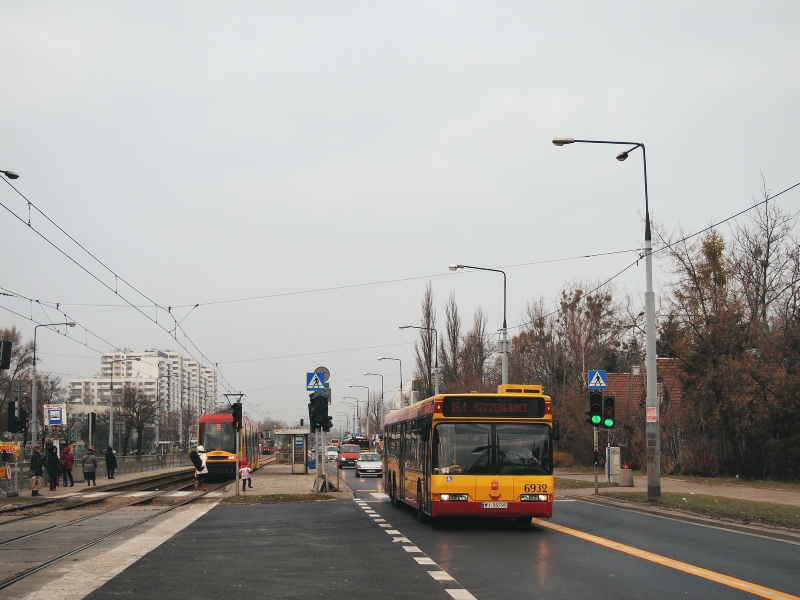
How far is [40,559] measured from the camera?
13727mm

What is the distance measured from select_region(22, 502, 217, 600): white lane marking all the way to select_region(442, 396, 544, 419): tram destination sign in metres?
5.79

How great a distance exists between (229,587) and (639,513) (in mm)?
13719

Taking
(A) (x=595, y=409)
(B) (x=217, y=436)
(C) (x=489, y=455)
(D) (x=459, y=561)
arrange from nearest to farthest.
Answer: (D) (x=459, y=561) → (C) (x=489, y=455) → (A) (x=595, y=409) → (B) (x=217, y=436)

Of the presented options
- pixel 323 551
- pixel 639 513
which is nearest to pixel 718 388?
pixel 639 513

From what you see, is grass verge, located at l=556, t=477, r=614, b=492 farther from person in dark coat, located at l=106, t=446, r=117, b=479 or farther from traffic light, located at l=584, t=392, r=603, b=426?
person in dark coat, located at l=106, t=446, r=117, b=479

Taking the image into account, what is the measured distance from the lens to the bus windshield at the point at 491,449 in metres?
17.7

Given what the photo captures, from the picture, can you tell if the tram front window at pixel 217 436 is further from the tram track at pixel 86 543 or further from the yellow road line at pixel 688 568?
the yellow road line at pixel 688 568

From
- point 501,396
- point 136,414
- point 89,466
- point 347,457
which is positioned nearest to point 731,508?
point 501,396

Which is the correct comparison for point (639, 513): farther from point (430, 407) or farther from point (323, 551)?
point (323, 551)

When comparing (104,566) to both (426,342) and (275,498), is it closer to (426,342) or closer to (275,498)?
(275,498)

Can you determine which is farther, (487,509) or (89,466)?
(89,466)

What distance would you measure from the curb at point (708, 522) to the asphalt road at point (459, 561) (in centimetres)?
43

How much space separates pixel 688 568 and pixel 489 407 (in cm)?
668

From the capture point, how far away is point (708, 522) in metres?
18.9
